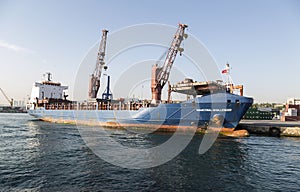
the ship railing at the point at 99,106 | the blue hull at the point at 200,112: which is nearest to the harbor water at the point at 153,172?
the blue hull at the point at 200,112

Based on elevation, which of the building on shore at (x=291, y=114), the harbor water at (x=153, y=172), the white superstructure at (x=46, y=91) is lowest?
the harbor water at (x=153, y=172)

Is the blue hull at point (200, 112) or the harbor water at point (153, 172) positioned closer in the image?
the harbor water at point (153, 172)

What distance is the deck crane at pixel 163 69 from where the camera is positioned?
34000 millimetres

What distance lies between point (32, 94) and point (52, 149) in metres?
46.9

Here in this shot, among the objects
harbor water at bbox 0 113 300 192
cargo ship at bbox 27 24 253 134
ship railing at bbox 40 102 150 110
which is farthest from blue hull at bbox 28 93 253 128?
harbor water at bbox 0 113 300 192

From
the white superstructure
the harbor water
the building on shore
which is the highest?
the white superstructure

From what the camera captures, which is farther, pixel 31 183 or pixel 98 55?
pixel 98 55

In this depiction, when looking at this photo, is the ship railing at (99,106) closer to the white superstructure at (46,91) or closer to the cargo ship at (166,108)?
the cargo ship at (166,108)

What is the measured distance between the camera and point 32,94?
5662 centimetres

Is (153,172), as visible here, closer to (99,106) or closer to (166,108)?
(166,108)

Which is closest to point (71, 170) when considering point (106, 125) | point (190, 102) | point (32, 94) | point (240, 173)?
point (240, 173)

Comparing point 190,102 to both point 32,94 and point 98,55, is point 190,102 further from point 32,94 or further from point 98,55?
point 32,94

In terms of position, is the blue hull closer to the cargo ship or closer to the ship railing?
the cargo ship

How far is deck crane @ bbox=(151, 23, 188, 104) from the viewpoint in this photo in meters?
34.0
